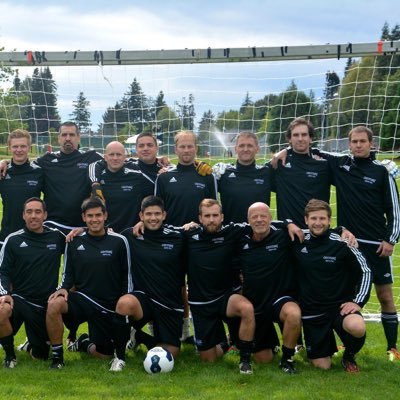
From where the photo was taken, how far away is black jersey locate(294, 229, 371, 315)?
474cm

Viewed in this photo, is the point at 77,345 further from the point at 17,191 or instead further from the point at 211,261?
the point at 17,191

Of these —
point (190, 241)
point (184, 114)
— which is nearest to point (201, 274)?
point (190, 241)

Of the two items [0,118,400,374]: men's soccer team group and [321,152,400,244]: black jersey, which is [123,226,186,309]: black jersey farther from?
[321,152,400,244]: black jersey

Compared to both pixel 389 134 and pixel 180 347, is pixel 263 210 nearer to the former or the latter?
pixel 180 347

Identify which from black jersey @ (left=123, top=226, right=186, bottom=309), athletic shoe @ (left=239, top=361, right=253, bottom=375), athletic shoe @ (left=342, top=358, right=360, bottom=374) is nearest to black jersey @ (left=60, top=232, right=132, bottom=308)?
black jersey @ (left=123, top=226, right=186, bottom=309)

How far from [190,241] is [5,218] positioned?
1.96 metres

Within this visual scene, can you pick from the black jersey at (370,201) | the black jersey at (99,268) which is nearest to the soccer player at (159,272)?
the black jersey at (99,268)

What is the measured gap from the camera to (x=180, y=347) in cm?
529

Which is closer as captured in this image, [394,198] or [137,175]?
[394,198]

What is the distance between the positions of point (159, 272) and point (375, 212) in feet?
6.80

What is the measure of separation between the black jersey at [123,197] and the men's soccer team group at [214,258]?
0.01 meters

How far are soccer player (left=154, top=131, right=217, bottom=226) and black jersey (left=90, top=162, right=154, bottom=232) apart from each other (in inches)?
8.7

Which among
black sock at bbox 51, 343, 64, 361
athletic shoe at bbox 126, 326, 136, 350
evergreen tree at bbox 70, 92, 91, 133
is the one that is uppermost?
evergreen tree at bbox 70, 92, 91, 133

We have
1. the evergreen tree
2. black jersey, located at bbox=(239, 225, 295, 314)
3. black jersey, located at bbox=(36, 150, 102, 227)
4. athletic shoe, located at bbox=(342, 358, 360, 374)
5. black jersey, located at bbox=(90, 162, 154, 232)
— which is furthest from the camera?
the evergreen tree
